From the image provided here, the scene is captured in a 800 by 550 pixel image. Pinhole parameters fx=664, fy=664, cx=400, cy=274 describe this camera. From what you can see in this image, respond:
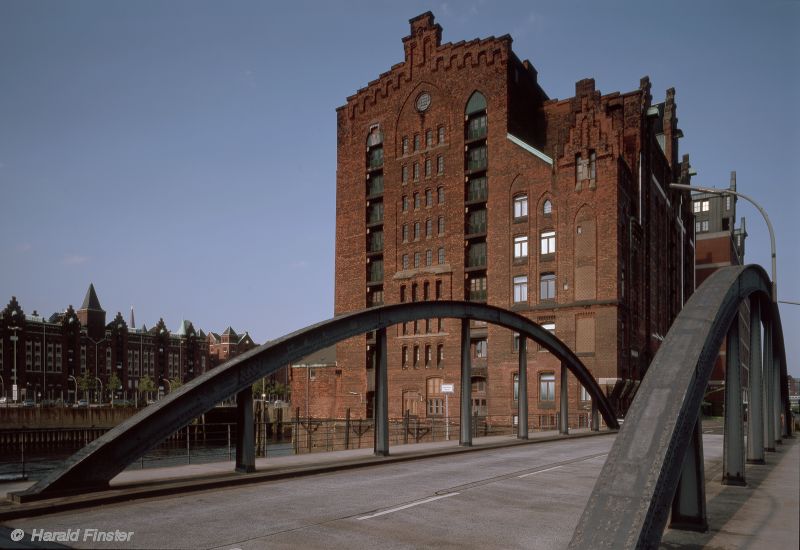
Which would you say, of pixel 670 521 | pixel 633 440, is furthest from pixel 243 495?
pixel 633 440

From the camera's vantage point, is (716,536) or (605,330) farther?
(605,330)

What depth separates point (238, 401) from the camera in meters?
12.7

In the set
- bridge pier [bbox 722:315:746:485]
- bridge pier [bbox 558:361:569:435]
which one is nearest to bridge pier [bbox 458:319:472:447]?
bridge pier [bbox 558:361:569:435]

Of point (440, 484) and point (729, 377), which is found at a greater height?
point (729, 377)

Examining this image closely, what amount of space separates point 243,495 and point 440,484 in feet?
12.5

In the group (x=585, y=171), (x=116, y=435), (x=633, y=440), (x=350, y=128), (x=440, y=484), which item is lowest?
(x=440, y=484)

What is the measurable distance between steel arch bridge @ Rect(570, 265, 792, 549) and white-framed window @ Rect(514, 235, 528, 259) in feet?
119

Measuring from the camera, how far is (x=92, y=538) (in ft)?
25.5

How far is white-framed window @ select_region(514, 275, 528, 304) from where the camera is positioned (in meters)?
46.1

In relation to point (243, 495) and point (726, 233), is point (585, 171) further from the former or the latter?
point (726, 233)

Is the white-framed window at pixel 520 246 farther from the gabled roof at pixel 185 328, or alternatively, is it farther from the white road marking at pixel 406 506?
the gabled roof at pixel 185 328

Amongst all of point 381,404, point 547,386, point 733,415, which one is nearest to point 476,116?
point 547,386

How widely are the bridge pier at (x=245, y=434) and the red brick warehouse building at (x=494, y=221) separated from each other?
32.5 metres

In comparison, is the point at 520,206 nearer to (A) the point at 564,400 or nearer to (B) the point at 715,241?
(A) the point at 564,400
